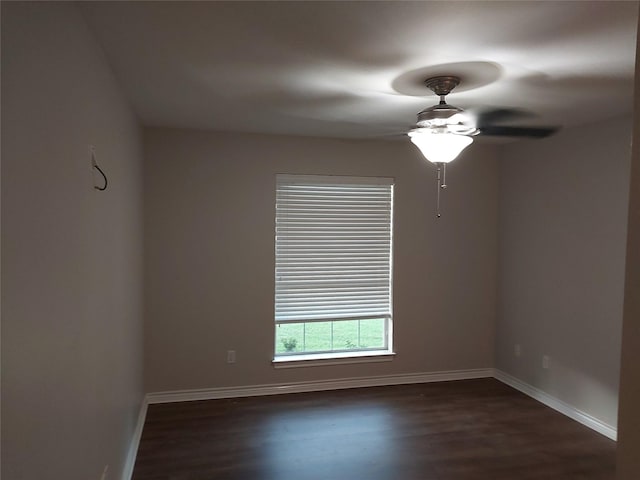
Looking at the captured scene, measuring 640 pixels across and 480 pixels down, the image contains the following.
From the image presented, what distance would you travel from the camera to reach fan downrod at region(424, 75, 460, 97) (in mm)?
2443

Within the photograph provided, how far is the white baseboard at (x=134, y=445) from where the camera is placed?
9.10 feet

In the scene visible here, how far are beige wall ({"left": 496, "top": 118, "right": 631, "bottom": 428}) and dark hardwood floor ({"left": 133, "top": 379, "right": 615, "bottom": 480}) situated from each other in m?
0.40

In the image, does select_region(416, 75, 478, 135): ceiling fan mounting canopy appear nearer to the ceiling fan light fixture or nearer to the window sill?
the ceiling fan light fixture

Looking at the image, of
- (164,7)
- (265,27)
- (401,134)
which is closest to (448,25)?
(265,27)

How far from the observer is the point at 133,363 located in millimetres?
3287

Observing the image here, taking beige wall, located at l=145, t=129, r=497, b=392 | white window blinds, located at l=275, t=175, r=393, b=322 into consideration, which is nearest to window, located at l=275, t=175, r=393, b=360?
white window blinds, located at l=275, t=175, r=393, b=322

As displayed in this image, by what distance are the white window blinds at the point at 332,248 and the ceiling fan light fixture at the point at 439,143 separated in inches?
71.4

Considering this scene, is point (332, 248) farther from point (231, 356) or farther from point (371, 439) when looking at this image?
point (371, 439)

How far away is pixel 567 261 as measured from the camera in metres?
3.88

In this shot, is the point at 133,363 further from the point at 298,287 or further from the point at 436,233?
the point at 436,233

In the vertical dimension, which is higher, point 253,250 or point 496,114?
point 496,114

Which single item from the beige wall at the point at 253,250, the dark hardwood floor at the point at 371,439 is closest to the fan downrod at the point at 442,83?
the beige wall at the point at 253,250

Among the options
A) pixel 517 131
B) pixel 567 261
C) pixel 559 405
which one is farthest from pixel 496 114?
pixel 559 405

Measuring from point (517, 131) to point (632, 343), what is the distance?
367cm
